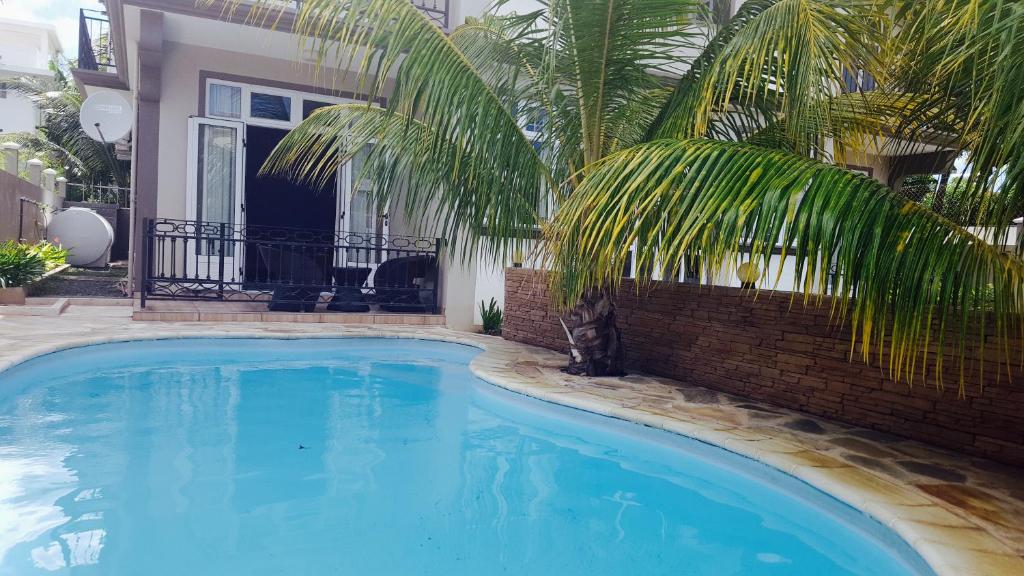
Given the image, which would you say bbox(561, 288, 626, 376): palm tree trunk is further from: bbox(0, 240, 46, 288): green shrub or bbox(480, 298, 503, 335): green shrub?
bbox(0, 240, 46, 288): green shrub

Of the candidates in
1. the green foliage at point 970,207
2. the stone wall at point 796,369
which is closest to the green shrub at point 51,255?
the stone wall at point 796,369

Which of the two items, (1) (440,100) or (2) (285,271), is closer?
(1) (440,100)

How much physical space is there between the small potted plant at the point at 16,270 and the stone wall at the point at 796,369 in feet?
23.8

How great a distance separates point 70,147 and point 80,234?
35.8ft

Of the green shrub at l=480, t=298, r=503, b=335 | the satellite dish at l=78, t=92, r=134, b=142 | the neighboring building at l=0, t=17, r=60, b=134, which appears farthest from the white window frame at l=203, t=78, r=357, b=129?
the neighboring building at l=0, t=17, r=60, b=134

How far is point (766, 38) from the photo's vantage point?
12.9ft

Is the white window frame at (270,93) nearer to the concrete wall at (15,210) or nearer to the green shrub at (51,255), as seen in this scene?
the green shrub at (51,255)

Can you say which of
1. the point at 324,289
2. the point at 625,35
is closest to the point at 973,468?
the point at 625,35

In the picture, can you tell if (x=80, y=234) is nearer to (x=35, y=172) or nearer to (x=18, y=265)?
(x=35, y=172)

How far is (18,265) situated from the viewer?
9391mm

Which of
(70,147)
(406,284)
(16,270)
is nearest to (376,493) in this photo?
(406,284)

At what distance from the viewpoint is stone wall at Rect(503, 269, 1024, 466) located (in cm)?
393

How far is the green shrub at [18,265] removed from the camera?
30.2 ft

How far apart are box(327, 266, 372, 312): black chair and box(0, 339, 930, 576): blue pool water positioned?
352 centimetres
